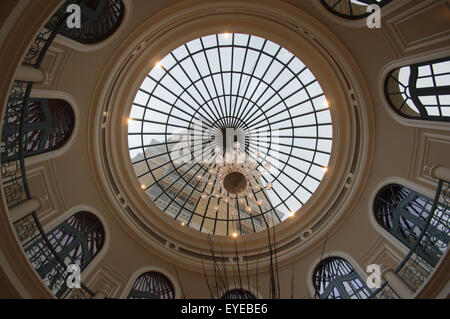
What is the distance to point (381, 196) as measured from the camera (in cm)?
1158

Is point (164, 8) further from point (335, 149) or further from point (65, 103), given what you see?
point (335, 149)

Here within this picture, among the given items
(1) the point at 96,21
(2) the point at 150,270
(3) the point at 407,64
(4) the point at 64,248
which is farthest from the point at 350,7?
(2) the point at 150,270

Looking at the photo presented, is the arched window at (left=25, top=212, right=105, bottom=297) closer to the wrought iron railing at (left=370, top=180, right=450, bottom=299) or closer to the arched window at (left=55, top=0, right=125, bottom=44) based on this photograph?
the arched window at (left=55, top=0, right=125, bottom=44)

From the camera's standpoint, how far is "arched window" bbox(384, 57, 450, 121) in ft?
27.8

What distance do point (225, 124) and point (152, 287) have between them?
8.81 meters

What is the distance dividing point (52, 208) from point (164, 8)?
9069mm

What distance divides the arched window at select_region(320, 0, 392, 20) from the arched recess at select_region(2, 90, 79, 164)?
10672 mm

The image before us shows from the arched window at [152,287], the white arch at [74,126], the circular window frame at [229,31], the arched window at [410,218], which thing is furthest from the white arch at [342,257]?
the white arch at [74,126]

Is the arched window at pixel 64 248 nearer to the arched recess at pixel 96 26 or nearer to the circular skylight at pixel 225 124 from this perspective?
the circular skylight at pixel 225 124

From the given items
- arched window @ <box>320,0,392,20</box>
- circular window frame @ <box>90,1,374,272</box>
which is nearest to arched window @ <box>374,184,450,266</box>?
circular window frame @ <box>90,1,374,272</box>

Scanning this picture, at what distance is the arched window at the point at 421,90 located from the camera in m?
8.48

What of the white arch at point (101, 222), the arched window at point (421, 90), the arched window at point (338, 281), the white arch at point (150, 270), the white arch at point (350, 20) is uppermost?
the white arch at point (350, 20)

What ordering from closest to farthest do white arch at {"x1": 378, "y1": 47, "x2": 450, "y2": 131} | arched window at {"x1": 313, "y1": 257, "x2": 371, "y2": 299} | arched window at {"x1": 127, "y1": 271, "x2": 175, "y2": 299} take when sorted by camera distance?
white arch at {"x1": 378, "y1": 47, "x2": 450, "y2": 131}, arched window at {"x1": 313, "y1": 257, "x2": 371, "y2": 299}, arched window at {"x1": 127, "y1": 271, "x2": 175, "y2": 299}

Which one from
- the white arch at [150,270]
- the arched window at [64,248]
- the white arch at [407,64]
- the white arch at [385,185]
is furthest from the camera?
the white arch at [150,270]
